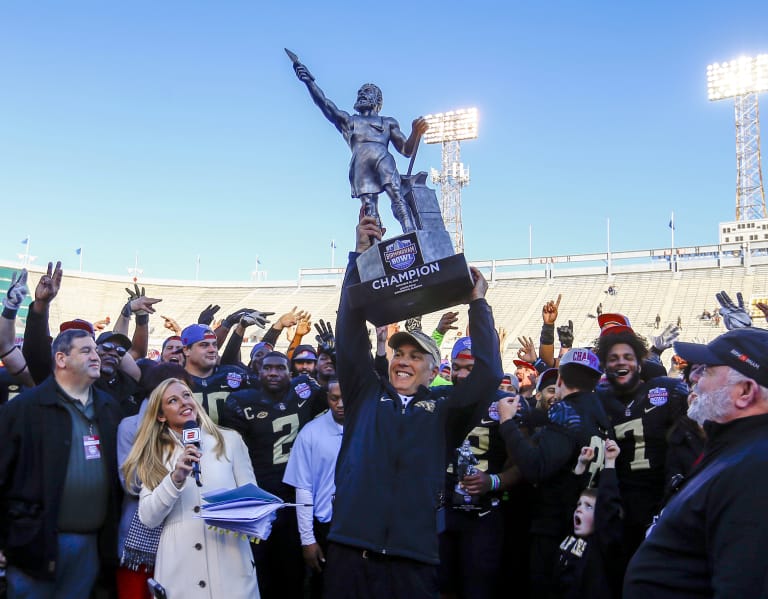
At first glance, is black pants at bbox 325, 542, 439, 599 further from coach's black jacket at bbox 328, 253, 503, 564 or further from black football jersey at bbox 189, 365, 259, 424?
black football jersey at bbox 189, 365, 259, 424

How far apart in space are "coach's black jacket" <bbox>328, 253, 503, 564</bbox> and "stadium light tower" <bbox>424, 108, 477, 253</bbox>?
38.3 metres

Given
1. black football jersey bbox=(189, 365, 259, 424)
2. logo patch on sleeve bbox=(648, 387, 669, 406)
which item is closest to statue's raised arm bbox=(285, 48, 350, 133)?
black football jersey bbox=(189, 365, 259, 424)

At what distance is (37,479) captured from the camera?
3.76m

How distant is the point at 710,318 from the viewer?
101 ft

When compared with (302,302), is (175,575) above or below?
below

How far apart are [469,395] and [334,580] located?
0.91 m

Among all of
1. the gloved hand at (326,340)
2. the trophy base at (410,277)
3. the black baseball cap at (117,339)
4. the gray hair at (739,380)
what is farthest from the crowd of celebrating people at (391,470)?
the gloved hand at (326,340)

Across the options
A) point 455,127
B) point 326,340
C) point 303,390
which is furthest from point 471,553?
point 455,127

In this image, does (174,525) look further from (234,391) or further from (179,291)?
(179,291)

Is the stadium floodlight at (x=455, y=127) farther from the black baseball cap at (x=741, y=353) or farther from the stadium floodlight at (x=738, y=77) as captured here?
the black baseball cap at (x=741, y=353)

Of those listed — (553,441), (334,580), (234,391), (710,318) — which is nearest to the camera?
(334,580)

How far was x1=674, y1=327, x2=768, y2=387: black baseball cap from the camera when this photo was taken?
2.22 meters

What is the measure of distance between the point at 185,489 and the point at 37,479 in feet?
2.59

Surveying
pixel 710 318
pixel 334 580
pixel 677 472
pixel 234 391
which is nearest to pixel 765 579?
pixel 334 580
